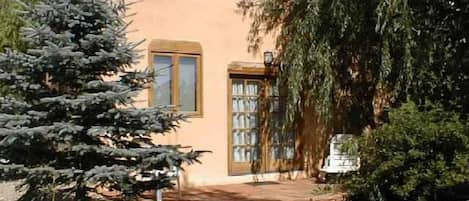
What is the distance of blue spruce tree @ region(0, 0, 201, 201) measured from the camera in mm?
6703

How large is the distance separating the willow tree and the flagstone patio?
4.52 ft

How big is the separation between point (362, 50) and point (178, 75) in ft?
11.1

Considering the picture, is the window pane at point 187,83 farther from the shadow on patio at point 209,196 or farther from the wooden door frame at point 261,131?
the shadow on patio at point 209,196

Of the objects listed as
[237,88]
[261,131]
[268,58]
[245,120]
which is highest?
[268,58]

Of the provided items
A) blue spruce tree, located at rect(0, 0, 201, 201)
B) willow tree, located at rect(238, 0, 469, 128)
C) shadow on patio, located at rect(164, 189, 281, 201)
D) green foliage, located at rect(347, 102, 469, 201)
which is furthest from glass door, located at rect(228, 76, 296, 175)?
blue spruce tree, located at rect(0, 0, 201, 201)

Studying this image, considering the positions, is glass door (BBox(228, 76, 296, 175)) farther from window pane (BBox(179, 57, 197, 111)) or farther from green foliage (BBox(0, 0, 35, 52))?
green foliage (BBox(0, 0, 35, 52))

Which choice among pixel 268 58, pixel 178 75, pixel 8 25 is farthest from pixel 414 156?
pixel 8 25

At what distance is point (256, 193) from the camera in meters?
11.1

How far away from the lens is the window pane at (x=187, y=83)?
11734 mm

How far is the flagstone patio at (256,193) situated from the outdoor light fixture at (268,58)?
2372 millimetres

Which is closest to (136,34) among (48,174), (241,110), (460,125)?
(241,110)

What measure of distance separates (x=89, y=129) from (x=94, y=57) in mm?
768

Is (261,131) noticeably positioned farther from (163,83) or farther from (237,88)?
(163,83)

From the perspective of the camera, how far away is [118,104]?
6949 mm
